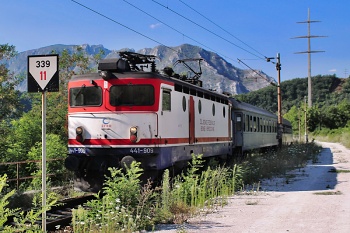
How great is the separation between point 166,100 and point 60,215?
4.06m

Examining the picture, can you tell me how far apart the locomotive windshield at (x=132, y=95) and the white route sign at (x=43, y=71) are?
4473mm

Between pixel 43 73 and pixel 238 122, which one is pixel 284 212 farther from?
pixel 238 122

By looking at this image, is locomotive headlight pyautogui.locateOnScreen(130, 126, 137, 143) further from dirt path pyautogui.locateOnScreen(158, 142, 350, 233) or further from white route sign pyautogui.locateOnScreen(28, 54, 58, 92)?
white route sign pyautogui.locateOnScreen(28, 54, 58, 92)

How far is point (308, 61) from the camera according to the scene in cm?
9325

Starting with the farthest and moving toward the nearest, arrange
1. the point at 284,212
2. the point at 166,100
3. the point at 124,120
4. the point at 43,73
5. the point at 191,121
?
the point at 191,121 < the point at 166,100 < the point at 124,120 < the point at 284,212 < the point at 43,73

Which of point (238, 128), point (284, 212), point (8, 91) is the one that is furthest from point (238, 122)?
point (284, 212)

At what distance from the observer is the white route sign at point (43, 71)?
22.0 feet

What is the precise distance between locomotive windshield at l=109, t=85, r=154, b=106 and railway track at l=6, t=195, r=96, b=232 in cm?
260

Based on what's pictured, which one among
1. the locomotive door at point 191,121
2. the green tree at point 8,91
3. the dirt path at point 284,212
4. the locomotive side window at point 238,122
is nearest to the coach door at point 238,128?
the locomotive side window at point 238,122

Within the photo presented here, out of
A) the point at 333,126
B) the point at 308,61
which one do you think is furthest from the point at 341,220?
the point at 308,61

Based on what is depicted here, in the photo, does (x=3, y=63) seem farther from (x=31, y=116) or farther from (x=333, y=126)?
(x=333, y=126)

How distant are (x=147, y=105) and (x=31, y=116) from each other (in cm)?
970

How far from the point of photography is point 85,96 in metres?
11.7

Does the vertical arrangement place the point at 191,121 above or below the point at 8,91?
below
